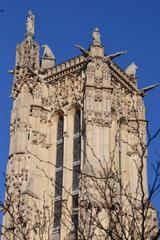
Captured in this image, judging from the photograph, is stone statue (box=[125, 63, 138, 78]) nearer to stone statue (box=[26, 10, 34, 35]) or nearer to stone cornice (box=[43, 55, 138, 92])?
stone cornice (box=[43, 55, 138, 92])

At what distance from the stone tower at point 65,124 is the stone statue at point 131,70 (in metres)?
0.08

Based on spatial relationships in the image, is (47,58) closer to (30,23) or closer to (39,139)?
(30,23)

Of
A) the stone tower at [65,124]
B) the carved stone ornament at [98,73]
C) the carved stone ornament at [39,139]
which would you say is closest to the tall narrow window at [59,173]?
the stone tower at [65,124]

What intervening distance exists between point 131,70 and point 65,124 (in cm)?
593

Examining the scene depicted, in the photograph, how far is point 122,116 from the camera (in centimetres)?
3362

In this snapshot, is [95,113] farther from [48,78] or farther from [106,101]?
[48,78]

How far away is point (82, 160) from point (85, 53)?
19.3 ft

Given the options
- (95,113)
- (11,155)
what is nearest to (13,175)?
(11,155)

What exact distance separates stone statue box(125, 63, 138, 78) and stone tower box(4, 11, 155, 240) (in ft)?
0.27

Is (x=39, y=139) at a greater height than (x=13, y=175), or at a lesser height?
greater

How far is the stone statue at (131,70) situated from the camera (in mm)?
36344

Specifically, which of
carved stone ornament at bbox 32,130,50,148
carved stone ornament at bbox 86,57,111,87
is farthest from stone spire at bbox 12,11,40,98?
carved stone ornament at bbox 86,57,111,87

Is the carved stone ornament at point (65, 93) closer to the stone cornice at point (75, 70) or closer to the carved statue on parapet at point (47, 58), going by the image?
the stone cornice at point (75, 70)

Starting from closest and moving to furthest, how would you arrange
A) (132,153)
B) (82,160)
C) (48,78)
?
(82,160), (132,153), (48,78)
